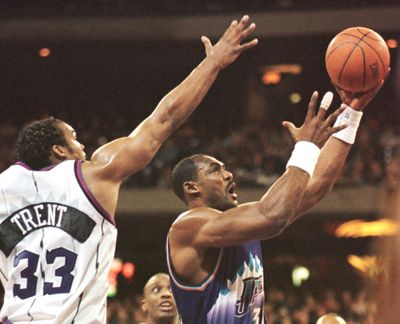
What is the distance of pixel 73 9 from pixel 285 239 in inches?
274

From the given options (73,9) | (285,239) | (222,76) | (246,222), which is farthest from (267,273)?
(246,222)

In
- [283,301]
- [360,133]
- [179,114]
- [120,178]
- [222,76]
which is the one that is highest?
[222,76]

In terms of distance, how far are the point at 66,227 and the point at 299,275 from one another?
558 inches

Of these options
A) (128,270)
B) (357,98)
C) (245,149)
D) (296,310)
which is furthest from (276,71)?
(357,98)

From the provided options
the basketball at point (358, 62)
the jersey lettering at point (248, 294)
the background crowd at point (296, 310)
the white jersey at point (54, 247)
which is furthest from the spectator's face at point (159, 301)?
the background crowd at point (296, 310)

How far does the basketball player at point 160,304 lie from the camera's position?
21.4 ft

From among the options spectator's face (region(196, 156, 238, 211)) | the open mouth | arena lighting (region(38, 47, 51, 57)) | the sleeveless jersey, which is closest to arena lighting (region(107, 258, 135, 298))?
arena lighting (region(38, 47, 51, 57))

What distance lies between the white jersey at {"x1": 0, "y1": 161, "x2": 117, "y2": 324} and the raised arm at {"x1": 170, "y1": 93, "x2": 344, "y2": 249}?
570 millimetres

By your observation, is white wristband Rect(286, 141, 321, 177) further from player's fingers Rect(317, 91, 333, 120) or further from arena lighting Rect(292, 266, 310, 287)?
arena lighting Rect(292, 266, 310, 287)

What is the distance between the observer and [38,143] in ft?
13.7

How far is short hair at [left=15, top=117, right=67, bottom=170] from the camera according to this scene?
13.7 feet

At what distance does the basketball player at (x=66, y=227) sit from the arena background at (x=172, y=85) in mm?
11101

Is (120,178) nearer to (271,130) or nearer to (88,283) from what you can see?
(88,283)

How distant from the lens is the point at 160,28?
58.0 ft
